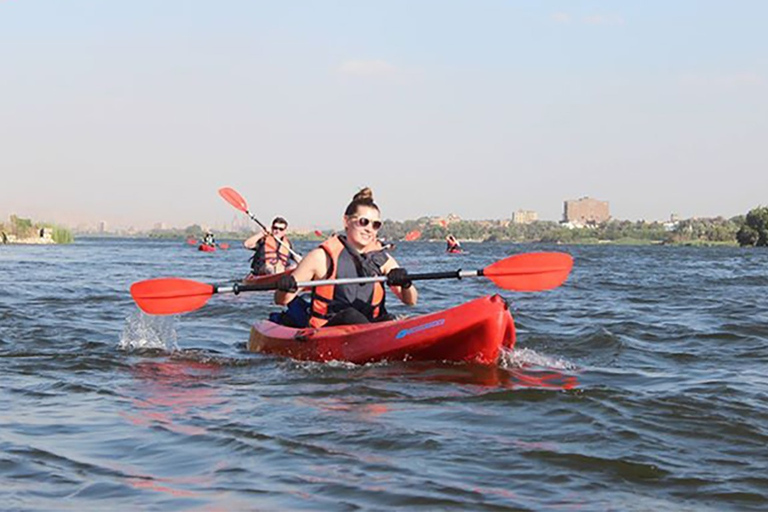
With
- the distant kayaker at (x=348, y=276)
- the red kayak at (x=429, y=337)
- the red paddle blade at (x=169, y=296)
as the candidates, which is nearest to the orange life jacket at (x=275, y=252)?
the red paddle blade at (x=169, y=296)

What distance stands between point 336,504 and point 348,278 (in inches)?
170

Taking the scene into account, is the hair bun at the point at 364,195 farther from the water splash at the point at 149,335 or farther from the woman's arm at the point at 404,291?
the water splash at the point at 149,335

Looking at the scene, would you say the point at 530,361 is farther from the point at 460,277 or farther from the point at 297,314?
the point at 297,314

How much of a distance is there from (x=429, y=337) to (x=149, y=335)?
12.7 feet

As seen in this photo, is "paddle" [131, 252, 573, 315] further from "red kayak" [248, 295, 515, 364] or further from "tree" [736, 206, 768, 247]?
"tree" [736, 206, 768, 247]

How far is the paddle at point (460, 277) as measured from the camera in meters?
8.04

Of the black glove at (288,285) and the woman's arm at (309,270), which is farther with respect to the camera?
the woman's arm at (309,270)

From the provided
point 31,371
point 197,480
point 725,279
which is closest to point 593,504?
point 197,480

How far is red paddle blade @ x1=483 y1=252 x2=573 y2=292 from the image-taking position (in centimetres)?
809

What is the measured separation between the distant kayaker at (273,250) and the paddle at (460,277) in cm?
737

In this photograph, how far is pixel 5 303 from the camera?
1477cm

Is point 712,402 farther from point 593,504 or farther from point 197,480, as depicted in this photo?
point 197,480

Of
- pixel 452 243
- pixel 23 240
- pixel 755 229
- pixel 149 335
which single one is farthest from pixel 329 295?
pixel 755 229

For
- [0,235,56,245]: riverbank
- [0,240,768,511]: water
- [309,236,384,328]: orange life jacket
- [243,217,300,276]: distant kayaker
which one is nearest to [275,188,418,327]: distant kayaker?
[309,236,384,328]: orange life jacket
